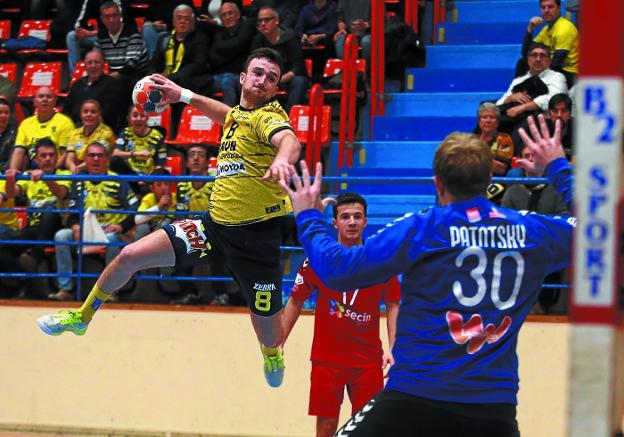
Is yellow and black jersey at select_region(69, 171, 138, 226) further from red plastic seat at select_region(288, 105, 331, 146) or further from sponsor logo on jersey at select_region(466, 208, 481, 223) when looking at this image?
sponsor logo on jersey at select_region(466, 208, 481, 223)

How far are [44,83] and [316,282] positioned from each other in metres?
7.25

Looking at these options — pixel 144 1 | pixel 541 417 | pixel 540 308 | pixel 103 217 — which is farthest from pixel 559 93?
pixel 144 1

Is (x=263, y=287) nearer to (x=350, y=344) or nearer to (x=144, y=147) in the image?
(x=350, y=344)

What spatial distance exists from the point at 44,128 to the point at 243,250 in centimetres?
566

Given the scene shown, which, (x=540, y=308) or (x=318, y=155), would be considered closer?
(x=540, y=308)

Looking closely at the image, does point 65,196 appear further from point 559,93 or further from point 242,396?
point 559,93

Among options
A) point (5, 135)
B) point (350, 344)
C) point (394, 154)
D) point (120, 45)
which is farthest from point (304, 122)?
point (350, 344)

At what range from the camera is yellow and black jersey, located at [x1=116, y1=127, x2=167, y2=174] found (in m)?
11.5

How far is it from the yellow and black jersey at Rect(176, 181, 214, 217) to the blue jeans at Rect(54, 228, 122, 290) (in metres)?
0.71

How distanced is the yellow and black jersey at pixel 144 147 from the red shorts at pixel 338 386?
14.8 feet

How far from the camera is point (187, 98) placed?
7402 millimetres

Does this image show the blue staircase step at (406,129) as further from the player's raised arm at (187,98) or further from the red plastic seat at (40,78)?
the player's raised arm at (187,98)

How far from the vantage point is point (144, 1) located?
14789 mm

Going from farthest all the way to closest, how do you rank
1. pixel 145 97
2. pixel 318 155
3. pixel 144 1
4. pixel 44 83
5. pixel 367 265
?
pixel 144 1
pixel 44 83
pixel 318 155
pixel 145 97
pixel 367 265
